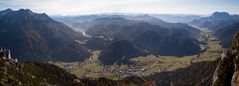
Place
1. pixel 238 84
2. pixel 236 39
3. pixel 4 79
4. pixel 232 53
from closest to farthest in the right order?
pixel 238 84
pixel 232 53
pixel 236 39
pixel 4 79

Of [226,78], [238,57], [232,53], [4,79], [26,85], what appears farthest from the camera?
[26,85]

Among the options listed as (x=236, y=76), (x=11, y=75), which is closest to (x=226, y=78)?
(x=236, y=76)

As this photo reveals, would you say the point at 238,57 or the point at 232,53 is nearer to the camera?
the point at 238,57

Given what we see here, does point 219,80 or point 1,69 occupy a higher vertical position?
point 219,80

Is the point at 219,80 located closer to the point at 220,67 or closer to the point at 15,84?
the point at 220,67

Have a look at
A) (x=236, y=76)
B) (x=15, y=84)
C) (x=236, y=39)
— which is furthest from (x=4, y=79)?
(x=236, y=76)

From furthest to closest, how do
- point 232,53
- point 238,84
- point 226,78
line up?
point 232,53
point 226,78
point 238,84

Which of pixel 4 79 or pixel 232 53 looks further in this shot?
pixel 4 79

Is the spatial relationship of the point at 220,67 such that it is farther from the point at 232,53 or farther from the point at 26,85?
the point at 26,85

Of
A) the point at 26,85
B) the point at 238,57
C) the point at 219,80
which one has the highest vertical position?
the point at 238,57
